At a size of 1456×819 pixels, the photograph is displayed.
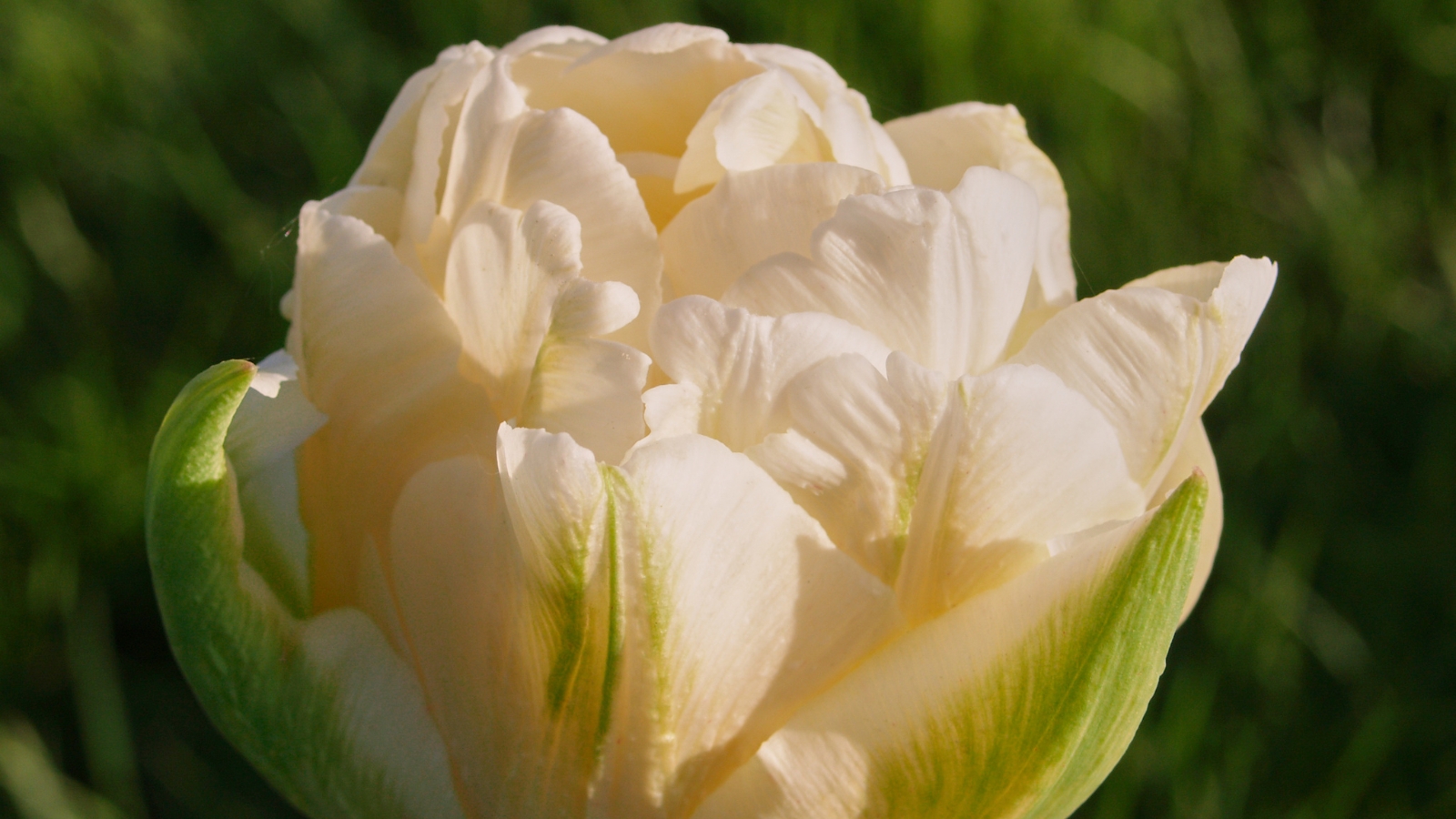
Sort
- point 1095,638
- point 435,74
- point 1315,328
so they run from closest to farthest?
1. point 1095,638
2. point 435,74
3. point 1315,328

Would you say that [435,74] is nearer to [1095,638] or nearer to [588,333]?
[588,333]

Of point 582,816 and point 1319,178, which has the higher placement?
point 582,816

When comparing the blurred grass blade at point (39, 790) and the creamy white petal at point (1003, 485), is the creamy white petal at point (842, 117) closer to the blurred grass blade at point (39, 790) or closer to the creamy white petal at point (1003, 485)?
the creamy white petal at point (1003, 485)

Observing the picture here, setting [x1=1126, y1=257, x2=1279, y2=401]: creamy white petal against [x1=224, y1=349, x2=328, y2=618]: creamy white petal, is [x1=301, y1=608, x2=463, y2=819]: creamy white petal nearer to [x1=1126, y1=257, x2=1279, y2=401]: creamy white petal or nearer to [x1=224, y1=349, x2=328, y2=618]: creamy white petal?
[x1=224, y1=349, x2=328, y2=618]: creamy white petal

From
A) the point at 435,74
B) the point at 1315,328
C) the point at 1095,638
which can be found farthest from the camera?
the point at 1315,328

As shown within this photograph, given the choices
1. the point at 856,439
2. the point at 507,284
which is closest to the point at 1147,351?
the point at 856,439

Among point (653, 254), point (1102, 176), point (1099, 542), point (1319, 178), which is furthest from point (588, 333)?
point (1319, 178)
